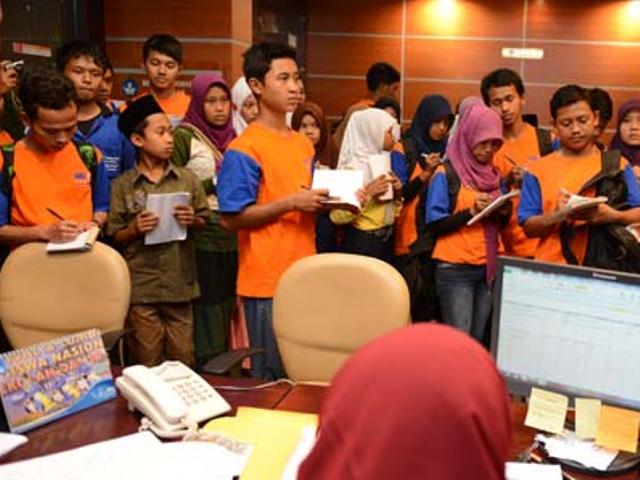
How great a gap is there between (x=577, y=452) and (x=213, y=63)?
4248 millimetres

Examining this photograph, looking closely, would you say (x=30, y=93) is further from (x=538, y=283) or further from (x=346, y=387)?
(x=346, y=387)

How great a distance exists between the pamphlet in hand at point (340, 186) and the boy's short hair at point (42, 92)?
991mm

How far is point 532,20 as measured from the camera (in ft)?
24.5

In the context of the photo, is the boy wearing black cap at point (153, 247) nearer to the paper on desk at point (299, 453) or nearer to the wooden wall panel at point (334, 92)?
the paper on desk at point (299, 453)

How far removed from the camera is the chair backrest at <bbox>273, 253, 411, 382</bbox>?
2.12 metres

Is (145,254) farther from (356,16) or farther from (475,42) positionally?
(475,42)

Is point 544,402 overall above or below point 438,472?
below

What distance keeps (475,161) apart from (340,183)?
74 cm

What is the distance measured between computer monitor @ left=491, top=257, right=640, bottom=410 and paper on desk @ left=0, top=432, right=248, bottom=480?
625 millimetres

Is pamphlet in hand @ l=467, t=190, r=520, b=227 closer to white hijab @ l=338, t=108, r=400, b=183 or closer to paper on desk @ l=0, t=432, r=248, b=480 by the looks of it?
white hijab @ l=338, t=108, r=400, b=183

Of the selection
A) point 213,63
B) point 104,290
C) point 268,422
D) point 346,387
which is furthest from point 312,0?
point 346,387

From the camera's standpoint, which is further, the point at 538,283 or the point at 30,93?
the point at 30,93

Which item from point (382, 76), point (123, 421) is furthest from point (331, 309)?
point (382, 76)

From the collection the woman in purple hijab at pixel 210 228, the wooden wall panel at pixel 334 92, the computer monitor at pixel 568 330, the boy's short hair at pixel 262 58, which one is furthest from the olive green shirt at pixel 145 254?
the wooden wall panel at pixel 334 92
